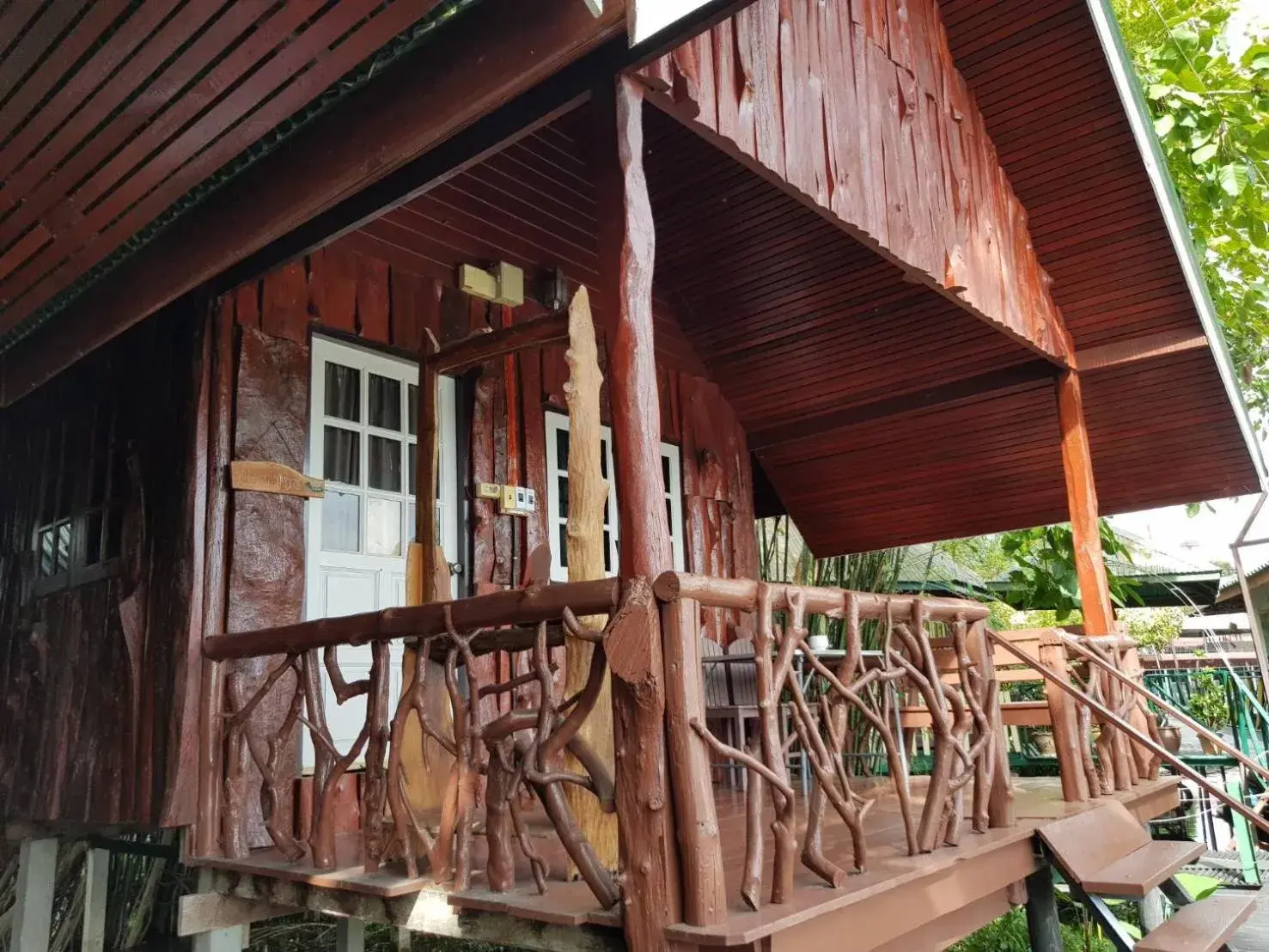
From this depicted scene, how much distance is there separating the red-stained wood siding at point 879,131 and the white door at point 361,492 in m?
2.41

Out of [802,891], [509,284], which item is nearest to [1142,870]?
[802,891]

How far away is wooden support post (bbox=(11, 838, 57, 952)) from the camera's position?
4977 millimetres

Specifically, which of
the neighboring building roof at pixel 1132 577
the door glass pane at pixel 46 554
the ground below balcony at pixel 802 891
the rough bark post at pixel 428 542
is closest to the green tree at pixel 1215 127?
the neighboring building roof at pixel 1132 577

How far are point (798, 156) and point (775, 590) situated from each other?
76.0 inches

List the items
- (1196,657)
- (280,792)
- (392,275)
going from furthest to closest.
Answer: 1. (1196,657)
2. (392,275)
3. (280,792)

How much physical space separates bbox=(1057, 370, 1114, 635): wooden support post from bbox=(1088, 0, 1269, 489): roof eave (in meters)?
0.94

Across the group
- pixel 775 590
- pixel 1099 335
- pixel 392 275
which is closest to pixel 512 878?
pixel 775 590

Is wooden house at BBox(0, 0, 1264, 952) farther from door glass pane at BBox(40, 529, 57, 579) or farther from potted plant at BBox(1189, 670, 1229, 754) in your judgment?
potted plant at BBox(1189, 670, 1229, 754)

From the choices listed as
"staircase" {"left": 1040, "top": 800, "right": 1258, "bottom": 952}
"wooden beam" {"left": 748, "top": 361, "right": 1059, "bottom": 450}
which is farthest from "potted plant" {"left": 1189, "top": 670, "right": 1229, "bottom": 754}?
"staircase" {"left": 1040, "top": 800, "right": 1258, "bottom": 952}

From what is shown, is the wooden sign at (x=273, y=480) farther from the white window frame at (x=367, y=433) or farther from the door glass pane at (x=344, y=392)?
the door glass pane at (x=344, y=392)

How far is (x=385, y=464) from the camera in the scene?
5117 mm

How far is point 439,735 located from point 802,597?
1.26 m

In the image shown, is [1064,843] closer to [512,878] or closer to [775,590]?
[775,590]

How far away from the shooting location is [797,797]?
5.66 metres
